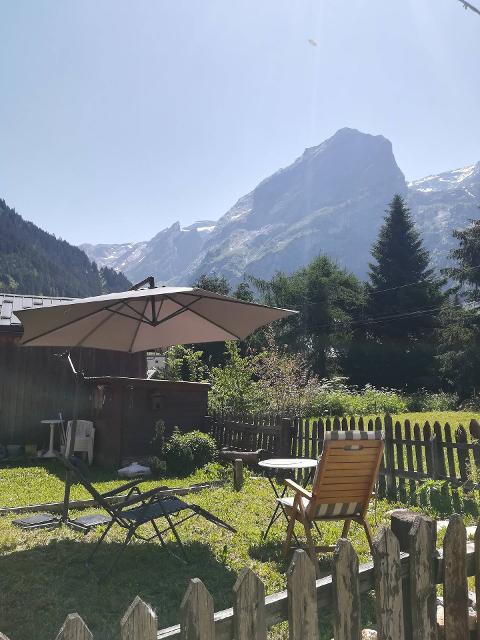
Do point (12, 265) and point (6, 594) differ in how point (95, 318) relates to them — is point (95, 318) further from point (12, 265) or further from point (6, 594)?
point (12, 265)

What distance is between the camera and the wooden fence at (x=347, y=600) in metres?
1.51

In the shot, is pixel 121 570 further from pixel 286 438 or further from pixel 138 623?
pixel 286 438

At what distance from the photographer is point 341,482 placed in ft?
13.7

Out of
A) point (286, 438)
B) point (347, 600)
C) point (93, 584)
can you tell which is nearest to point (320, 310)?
point (286, 438)

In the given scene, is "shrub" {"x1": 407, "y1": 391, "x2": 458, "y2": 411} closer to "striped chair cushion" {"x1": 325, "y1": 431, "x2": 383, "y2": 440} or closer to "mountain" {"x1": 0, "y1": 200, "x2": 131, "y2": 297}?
"striped chair cushion" {"x1": 325, "y1": 431, "x2": 383, "y2": 440}

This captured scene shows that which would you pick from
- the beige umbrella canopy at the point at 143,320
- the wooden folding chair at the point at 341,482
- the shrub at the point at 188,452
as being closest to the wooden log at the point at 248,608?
the wooden folding chair at the point at 341,482

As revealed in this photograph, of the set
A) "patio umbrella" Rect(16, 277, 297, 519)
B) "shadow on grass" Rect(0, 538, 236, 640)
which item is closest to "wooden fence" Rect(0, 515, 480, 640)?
"shadow on grass" Rect(0, 538, 236, 640)

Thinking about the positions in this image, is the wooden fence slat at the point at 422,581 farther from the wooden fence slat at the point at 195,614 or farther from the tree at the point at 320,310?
the tree at the point at 320,310

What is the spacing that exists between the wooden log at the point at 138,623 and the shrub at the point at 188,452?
789 centimetres

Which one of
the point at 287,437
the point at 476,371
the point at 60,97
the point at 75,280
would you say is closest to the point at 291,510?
the point at 287,437

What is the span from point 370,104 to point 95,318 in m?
17.7

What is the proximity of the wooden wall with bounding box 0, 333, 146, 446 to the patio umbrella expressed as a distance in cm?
566

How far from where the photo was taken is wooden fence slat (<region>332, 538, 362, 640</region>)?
183 centimetres

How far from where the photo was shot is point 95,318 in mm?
6238
